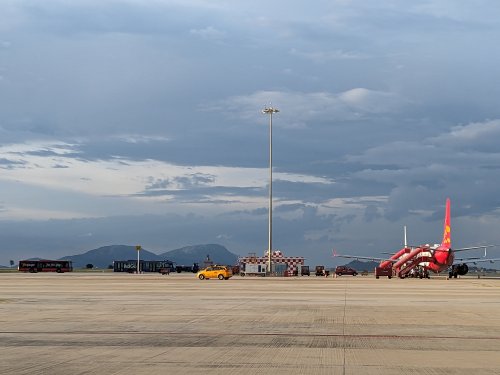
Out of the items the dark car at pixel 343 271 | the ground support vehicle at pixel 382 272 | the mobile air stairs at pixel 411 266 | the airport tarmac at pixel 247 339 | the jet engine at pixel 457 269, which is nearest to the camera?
the airport tarmac at pixel 247 339

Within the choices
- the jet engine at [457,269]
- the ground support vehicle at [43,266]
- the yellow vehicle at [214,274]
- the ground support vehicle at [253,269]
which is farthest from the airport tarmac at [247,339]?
the ground support vehicle at [43,266]

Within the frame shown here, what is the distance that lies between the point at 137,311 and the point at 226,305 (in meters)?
5.74

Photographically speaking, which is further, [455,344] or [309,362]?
[455,344]

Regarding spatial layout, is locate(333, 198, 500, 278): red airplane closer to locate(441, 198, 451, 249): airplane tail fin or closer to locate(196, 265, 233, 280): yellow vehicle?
locate(441, 198, 451, 249): airplane tail fin

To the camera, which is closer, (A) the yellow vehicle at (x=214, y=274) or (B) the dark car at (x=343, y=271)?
(A) the yellow vehicle at (x=214, y=274)

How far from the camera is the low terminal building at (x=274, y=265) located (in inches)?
4424

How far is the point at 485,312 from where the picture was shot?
33.5m

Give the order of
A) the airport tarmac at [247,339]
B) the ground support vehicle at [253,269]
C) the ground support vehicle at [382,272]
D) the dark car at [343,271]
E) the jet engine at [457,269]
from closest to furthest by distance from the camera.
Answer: the airport tarmac at [247,339], the ground support vehicle at [382,272], the jet engine at [457,269], the ground support vehicle at [253,269], the dark car at [343,271]

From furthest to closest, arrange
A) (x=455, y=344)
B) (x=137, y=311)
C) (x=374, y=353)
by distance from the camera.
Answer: (x=137, y=311) → (x=455, y=344) → (x=374, y=353)

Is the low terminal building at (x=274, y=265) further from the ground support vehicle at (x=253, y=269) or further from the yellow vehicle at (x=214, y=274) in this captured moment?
the yellow vehicle at (x=214, y=274)

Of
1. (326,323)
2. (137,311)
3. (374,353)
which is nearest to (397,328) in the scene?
(326,323)

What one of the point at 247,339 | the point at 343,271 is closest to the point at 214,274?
the point at 343,271

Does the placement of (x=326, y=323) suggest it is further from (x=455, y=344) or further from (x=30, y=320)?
(x=30, y=320)

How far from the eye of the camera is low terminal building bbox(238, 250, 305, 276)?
112 meters
